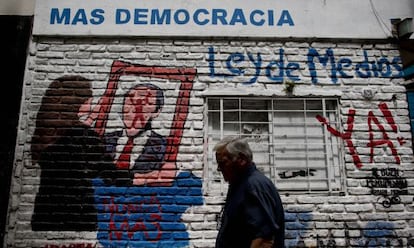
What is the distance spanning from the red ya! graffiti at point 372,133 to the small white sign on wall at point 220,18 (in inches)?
36.1

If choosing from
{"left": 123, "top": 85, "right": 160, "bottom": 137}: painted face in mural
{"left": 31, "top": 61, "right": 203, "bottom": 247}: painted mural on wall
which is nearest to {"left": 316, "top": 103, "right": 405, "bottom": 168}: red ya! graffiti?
{"left": 31, "top": 61, "right": 203, "bottom": 247}: painted mural on wall

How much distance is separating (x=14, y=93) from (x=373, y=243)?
4198 millimetres

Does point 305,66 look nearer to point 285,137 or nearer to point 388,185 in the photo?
point 285,137

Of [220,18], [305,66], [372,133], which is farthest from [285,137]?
[220,18]

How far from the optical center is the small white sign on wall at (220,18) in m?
4.14

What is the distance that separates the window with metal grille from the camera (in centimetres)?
398

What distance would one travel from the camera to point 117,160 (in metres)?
3.87

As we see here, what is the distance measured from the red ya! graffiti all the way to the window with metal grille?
7 centimetres

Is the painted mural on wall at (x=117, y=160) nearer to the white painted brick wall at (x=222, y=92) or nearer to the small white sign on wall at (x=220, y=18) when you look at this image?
the white painted brick wall at (x=222, y=92)

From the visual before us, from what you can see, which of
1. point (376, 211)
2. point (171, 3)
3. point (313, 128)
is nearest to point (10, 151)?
point (171, 3)

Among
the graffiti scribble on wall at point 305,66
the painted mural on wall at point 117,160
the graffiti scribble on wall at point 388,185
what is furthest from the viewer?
the graffiti scribble on wall at point 305,66

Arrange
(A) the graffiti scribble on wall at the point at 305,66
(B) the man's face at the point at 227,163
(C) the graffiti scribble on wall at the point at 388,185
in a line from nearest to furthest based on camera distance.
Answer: (B) the man's face at the point at 227,163
(C) the graffiti scribble on wall at the point at 388,185
(A) the graffiti scribble on wall at the point at 305,66

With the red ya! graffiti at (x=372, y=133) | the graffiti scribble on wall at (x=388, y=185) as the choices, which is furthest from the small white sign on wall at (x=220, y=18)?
the graffiti scribble on wall at (x=388, y=185)

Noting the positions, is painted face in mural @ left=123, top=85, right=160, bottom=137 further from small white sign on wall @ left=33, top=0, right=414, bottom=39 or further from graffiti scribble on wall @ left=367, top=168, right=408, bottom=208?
graffiti scribble on wall @ left=367, top=168, right=408, bottom=208
